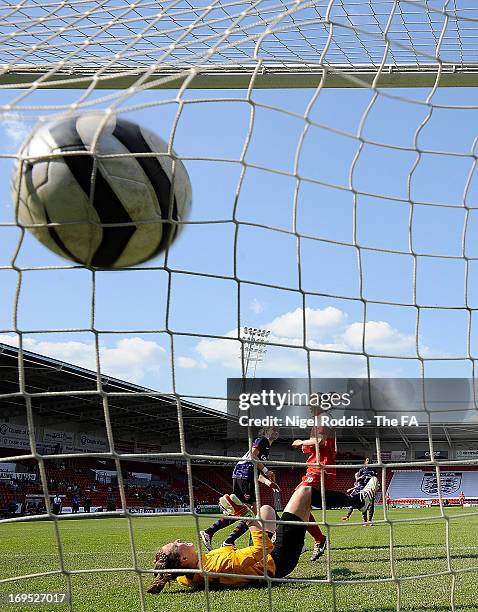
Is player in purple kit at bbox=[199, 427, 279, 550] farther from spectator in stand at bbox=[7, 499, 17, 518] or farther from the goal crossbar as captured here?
spectator in stand at bbox=[7, 499, 17, 518]

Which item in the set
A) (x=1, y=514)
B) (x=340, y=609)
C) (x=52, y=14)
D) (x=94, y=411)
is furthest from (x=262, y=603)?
(x=94, y=411)

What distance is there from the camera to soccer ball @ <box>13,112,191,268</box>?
2965 mm

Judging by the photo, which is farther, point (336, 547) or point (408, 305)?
point (336, 547)

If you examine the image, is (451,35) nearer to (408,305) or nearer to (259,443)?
(408,305)

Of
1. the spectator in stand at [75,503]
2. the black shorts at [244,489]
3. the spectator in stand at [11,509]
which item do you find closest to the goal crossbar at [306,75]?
the black shorts at [244,489]

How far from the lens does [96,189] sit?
2.97 metres

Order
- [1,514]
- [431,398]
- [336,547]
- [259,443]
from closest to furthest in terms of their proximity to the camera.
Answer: [259,443]
[336,547]
[1,514]
[431,398]

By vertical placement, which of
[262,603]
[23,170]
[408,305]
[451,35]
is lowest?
[262,603]

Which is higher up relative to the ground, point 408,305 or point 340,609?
point 408,305

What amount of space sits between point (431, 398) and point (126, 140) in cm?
4190

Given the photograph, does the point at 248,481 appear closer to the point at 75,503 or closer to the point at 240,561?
the point at 240,561

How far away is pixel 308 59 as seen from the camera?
4922 mm

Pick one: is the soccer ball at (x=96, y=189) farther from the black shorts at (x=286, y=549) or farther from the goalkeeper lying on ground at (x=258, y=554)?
the black shorts at (x=286, y=549)

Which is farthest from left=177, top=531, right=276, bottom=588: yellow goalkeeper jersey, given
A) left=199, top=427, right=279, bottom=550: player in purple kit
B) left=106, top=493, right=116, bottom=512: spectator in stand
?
left=106, top=493, right=116, bottom=512: spectator in stand
